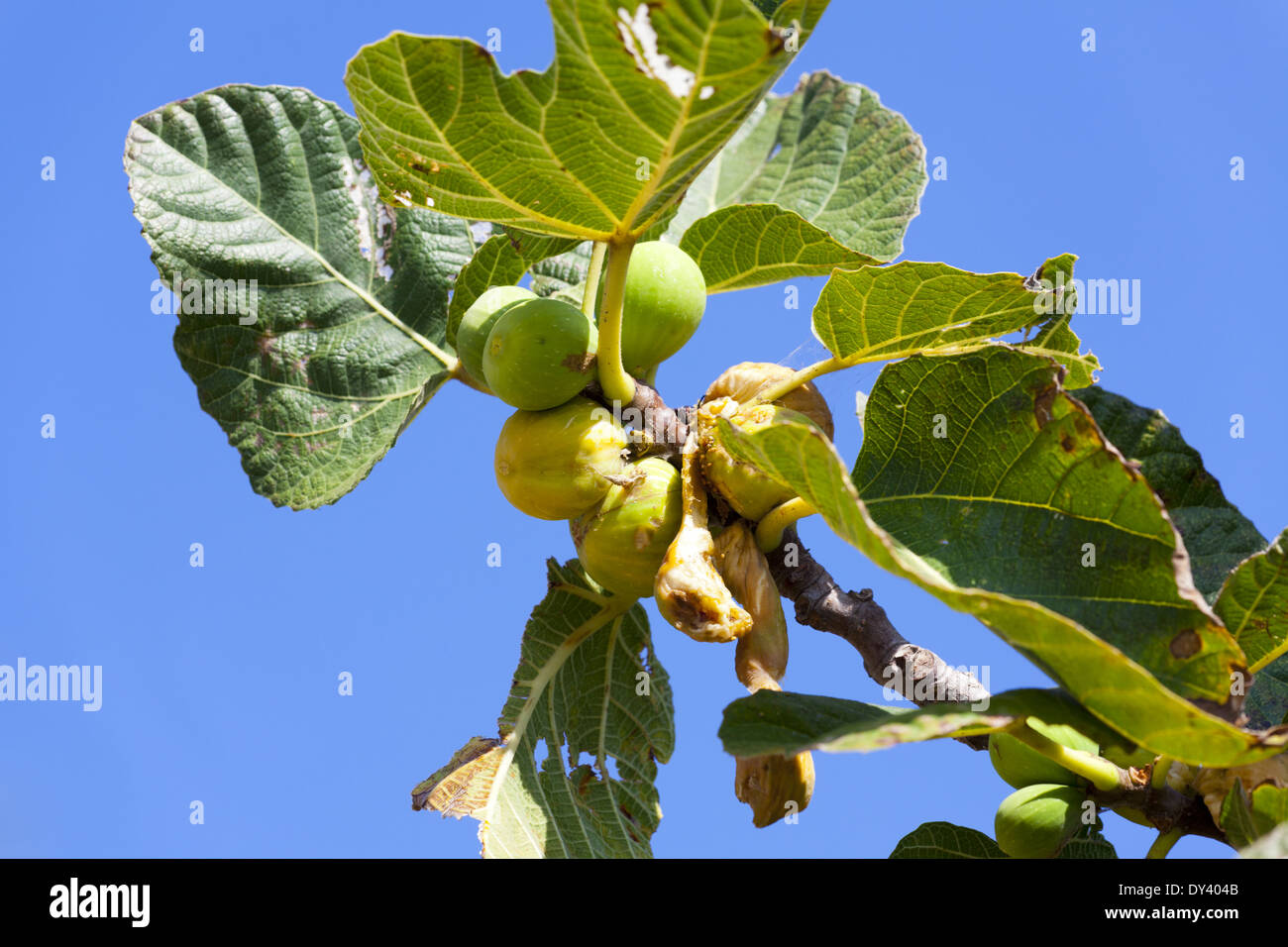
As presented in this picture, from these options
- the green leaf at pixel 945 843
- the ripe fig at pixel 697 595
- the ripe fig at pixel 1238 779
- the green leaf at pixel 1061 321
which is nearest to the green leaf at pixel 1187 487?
the green leaf at pixel 1061 321

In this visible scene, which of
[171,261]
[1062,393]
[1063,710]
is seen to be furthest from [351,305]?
[1063,710]

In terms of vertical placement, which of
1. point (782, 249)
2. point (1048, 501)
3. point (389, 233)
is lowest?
point (1048, 501)

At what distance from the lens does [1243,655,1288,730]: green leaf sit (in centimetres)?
166

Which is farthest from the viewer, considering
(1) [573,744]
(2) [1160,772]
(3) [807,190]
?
(3) [807,190]

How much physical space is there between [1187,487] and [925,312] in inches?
19.9

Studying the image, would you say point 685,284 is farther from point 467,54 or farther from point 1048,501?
point 1048,501

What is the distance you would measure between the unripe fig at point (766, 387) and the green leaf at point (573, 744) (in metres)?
0.44

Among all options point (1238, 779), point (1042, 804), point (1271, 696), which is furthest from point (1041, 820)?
point (1271, 696)

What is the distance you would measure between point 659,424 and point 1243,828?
0.97 meters

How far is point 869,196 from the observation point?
2373 mm

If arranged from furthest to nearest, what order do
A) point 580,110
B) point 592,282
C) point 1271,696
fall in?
point 592,282, point 1271,696, point 580,110

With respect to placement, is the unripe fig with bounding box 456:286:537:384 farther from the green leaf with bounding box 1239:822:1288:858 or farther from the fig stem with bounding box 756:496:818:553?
the green leaf with bounding box 1239:822:1288:858

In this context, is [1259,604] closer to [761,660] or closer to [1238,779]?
[1238,779]

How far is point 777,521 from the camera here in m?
1.69
